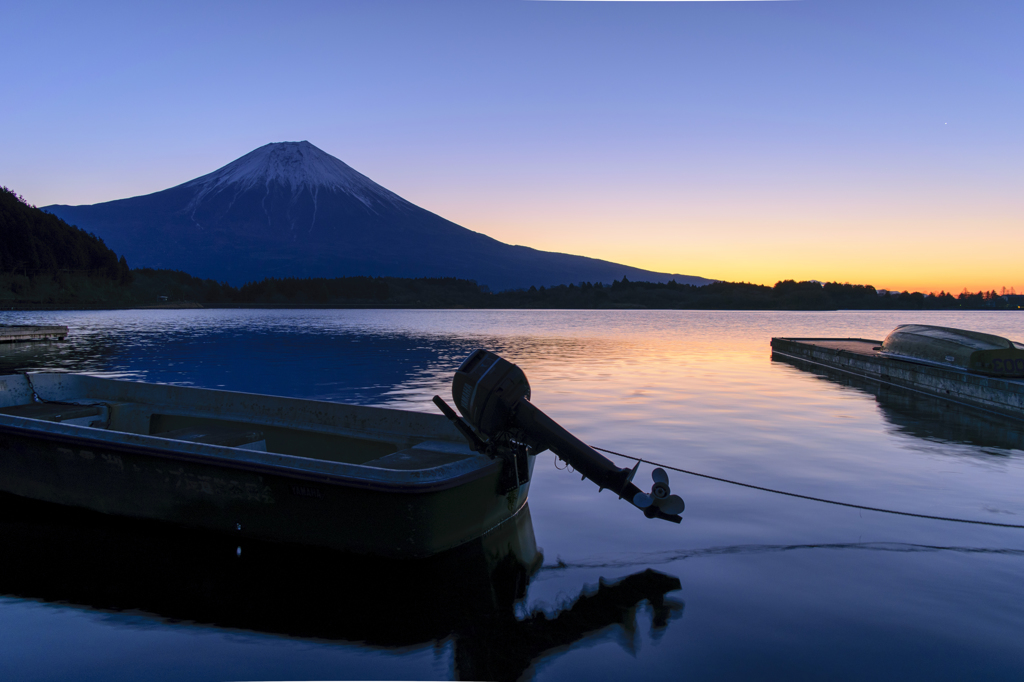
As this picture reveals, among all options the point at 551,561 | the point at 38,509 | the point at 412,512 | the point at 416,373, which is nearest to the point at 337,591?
the point at 412,512

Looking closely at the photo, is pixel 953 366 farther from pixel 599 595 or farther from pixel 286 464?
pixel 286 464

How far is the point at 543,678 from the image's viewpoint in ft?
13.3

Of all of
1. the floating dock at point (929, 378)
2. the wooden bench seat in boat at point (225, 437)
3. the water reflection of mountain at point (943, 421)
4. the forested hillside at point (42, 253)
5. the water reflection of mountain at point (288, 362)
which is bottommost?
the water reflection of mountain at point (943, 421)

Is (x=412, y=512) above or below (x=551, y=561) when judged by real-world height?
above

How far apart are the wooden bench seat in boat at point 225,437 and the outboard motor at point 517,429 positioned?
2.86 m

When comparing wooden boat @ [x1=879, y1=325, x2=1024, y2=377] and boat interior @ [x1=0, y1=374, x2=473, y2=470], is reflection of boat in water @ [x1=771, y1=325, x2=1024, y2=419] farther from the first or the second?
boat interior @ [x1=0, y1=374, x2=473, y2=470]

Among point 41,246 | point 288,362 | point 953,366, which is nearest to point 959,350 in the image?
point 953,366

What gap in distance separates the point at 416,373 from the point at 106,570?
17199 mm

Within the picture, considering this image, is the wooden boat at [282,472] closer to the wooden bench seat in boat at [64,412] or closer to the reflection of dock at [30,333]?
the wooden bench seat in boat at [64,412]

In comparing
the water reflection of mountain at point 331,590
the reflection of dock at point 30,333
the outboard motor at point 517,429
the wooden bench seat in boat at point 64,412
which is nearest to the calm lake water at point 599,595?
the water reflection of mountain at point 331,590

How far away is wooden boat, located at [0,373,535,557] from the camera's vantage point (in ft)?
17.8

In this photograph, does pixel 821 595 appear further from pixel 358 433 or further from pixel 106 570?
pixel 106 570

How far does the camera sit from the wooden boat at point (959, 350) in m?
16.2

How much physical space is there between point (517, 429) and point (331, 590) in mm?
2100
